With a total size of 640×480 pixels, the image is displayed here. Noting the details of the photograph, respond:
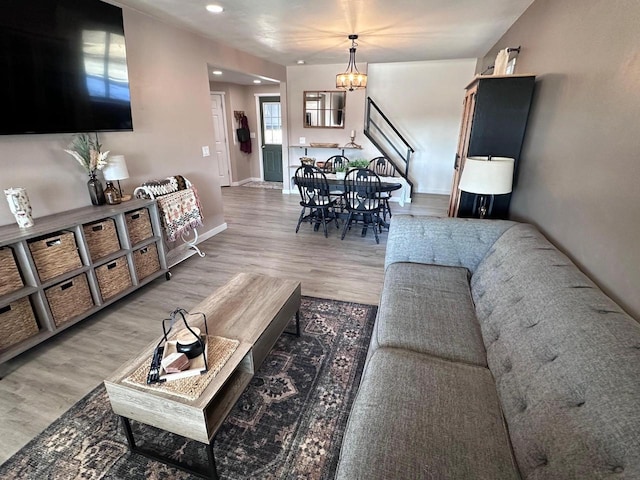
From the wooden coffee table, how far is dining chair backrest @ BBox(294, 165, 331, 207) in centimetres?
238

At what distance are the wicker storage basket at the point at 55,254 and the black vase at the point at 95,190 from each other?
0.52 m

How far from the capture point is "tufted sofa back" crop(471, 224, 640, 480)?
83 centimetres

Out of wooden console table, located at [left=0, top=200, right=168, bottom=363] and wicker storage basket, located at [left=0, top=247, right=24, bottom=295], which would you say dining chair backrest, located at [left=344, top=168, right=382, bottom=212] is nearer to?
wooden console table, located at [left=0, top=200, right=168, bottom=363]

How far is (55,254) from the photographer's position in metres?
2.18

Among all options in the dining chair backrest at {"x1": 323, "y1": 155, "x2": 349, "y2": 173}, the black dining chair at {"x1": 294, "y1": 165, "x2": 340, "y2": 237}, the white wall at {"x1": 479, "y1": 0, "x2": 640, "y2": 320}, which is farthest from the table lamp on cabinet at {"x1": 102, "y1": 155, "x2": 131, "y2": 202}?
the dining chair backrest at {"x1": 323, "y1": 155, "x2": 349, "y2": 173}

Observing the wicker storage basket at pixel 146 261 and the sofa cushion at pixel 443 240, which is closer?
the sofa cushion at pixel 443 240

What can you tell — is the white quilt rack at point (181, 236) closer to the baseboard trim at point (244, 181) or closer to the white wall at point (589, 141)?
the white wall at point (589, 141)

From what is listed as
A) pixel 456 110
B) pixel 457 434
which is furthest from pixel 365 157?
pixel 457 434

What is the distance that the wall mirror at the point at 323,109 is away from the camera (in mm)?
6504

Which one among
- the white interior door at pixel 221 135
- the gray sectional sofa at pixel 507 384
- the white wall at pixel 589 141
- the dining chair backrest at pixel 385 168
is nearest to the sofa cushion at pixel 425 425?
the gray sectional sofa at pixel 507 384

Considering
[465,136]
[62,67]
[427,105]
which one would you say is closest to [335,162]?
[427,105]

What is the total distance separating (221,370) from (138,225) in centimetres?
204

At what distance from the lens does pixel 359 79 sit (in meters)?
4.59

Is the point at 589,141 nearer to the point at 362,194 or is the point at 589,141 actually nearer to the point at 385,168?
the point at 362,194
